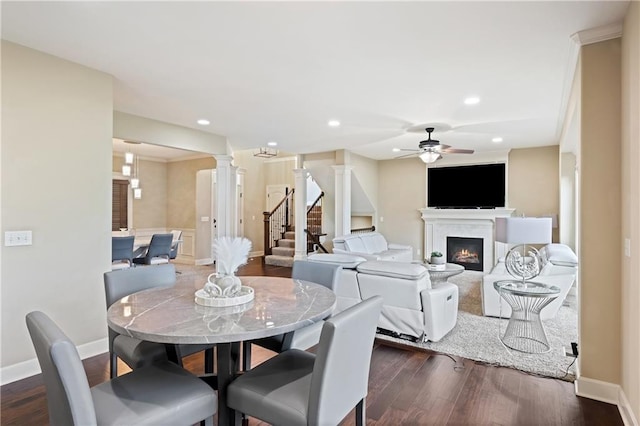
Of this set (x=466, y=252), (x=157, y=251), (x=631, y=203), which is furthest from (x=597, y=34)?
(x=157, y=251)

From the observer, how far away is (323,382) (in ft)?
4.54

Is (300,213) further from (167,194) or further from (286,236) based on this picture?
(167,194)

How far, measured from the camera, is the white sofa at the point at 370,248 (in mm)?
6352

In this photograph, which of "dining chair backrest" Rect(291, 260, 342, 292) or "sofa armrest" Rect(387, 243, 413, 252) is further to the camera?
"sofa armrest" Rect(387, 243, 413, 252)

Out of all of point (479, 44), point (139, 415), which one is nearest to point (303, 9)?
point (479, 44)

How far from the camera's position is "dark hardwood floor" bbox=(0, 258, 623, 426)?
2154 millimetres

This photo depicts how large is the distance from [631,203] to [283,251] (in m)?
7.01

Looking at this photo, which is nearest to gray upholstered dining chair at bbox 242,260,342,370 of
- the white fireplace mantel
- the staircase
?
the staircase

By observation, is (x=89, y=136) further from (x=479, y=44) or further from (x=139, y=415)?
(x=479, y=44)

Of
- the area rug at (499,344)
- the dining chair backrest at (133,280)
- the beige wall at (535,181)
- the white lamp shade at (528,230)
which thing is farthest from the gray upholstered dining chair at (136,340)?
the beige wall at (535,181)

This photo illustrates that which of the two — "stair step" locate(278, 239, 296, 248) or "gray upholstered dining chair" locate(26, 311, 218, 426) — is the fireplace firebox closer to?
"stair step" locate(278, 239, 296, 248)

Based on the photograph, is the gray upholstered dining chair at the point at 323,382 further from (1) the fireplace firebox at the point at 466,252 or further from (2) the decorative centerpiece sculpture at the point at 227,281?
(1) the fireplace firebox at the point at 466,252

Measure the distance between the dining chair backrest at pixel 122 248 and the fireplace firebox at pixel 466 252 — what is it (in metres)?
6.50

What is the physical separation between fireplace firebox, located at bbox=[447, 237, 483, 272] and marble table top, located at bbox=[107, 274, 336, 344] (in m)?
6.38
